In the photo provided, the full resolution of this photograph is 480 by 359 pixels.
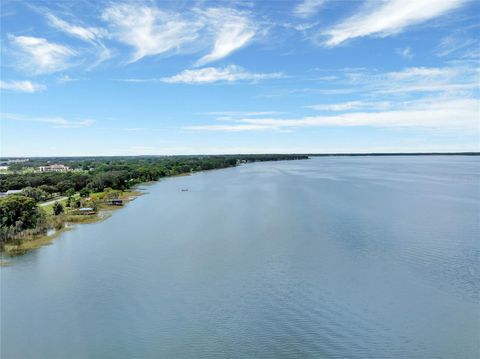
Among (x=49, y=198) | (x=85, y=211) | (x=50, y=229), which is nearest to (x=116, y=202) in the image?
(x=85, y=211)

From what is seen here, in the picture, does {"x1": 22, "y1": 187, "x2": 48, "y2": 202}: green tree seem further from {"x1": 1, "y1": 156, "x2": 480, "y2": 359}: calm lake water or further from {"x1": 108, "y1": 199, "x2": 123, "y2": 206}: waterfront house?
{"x1": 1, "y1": 156, "x2": 480, "y2": 359}: calm lake water

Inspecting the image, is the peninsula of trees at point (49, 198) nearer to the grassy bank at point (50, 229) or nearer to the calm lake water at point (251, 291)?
the grassy bank at point (50, 229)

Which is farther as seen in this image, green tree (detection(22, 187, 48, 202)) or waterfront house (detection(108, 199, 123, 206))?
waterfront house (detection(108, 199, 123, 206))

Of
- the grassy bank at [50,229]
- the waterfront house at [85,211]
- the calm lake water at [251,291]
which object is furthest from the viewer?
the waterfront house at [85,211]

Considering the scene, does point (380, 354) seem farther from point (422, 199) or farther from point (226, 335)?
point (422, 199)

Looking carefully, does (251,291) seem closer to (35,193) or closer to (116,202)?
(116,202)

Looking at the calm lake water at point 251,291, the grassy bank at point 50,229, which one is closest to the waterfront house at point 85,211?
the grassy bank at point 50,229

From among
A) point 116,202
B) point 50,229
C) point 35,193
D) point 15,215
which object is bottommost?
point 50,229

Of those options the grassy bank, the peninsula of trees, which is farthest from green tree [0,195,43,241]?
the grassy bank
